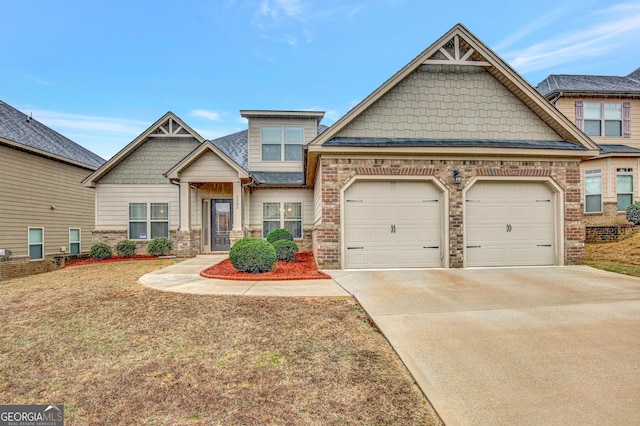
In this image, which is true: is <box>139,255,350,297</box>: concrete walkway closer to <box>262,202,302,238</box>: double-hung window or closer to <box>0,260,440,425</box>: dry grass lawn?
<box>0,260,440,425</box>: dry grass lawn

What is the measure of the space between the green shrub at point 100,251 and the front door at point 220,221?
414 centimetres

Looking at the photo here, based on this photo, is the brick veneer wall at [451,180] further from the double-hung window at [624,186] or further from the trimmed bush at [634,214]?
the double-hung window at [624,186]

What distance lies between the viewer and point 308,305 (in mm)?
5145

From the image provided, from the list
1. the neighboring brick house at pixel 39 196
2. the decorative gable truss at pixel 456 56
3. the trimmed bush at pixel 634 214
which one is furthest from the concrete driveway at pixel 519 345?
the neighboring brick house at pixel 39 196

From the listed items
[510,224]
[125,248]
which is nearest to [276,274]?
[510,224]

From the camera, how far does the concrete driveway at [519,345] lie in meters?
2.41

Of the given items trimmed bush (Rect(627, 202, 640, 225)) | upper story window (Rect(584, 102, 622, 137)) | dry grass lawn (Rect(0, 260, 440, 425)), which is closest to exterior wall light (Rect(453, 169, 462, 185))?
dry grass lawn (Rect(0, 260, 440, 425))

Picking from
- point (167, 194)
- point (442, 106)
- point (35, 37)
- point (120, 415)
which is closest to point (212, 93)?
point (35, 37)

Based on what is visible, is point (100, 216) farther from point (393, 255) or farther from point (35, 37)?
point (393, 255)

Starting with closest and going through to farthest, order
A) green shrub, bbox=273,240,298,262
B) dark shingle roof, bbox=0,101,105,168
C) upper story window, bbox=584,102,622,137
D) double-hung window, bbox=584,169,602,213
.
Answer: green shrub, bbox=273,240,298,262 → dark shingle roof, bbox=0,101,105,168 → double-hung window, bbox=584,169,602,213 → upper story window, bbox=584,102,622,137

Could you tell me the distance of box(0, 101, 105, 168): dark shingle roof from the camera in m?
12.3

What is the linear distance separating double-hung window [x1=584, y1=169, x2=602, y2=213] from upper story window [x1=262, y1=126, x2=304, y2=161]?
521 inches

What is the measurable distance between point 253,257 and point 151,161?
9179 mm

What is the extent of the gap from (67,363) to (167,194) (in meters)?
11.8
